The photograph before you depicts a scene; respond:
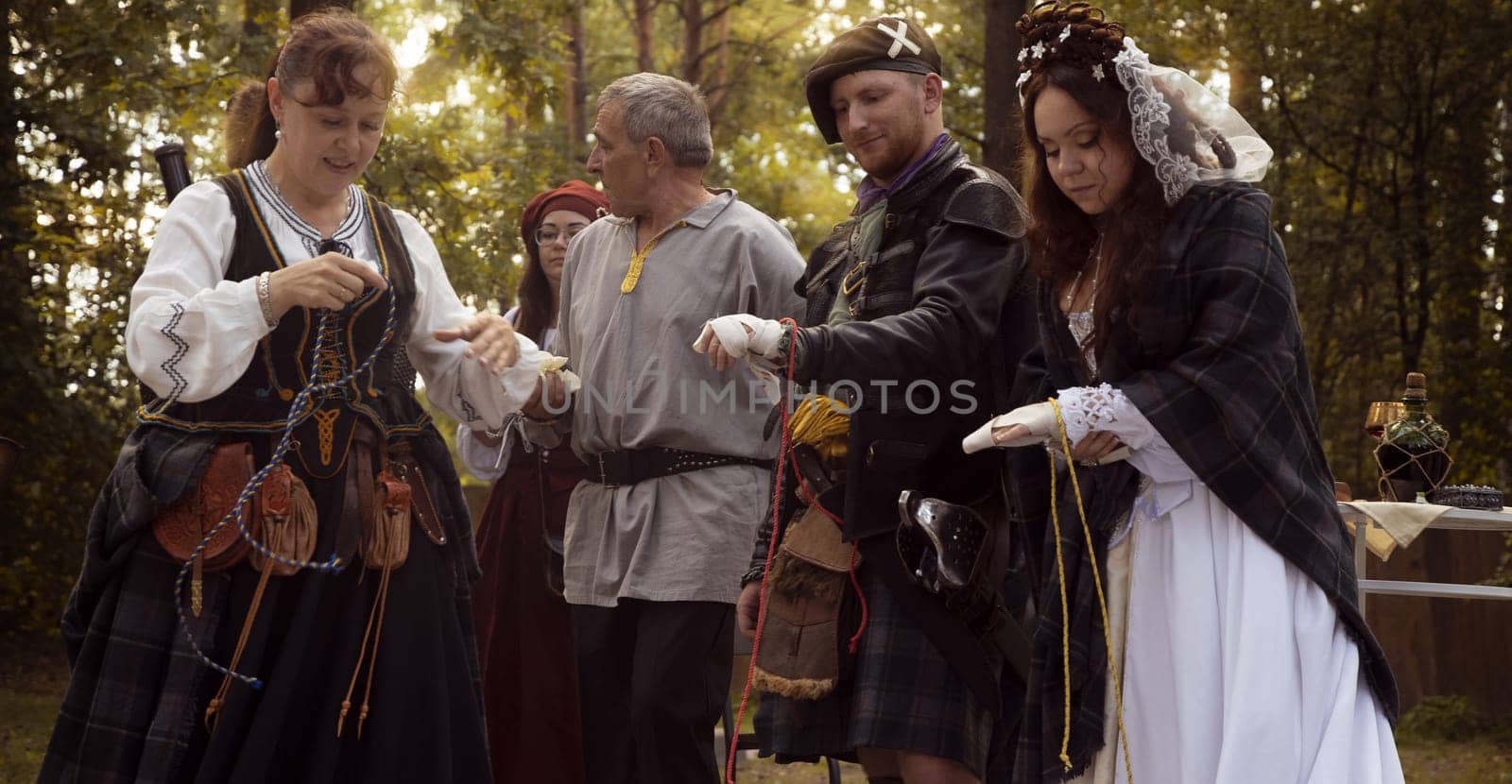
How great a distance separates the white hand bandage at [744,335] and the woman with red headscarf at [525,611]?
5.92 ft

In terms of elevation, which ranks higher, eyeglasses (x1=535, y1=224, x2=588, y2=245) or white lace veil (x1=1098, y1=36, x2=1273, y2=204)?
eyeglasses (x1=535, y1=224, x2=588, y2=245)

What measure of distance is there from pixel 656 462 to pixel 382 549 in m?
0.90

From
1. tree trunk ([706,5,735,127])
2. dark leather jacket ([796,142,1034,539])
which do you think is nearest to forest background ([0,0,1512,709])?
tree trunk ([706,5,735,127])

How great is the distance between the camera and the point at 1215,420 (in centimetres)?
281

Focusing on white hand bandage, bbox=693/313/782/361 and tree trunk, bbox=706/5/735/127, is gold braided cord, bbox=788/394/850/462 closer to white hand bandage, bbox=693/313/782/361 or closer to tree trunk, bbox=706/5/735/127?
white hand bandage, bbox=693/313/782/361

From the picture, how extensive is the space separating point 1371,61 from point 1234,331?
786 cm

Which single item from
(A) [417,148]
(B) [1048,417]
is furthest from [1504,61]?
(B) [1048,417]

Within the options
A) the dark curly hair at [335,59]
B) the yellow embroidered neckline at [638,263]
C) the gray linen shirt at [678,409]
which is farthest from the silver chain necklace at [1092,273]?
the dark curly hair at [335,59]

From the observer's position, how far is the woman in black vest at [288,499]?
3.11 metres

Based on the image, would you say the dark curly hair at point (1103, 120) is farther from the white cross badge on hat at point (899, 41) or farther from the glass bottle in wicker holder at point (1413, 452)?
the glass bottle in wicker holder at point (1413, 452)

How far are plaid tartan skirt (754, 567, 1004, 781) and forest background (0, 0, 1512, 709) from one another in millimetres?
6010

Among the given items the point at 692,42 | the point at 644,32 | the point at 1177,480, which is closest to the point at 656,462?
the point at 1177,480

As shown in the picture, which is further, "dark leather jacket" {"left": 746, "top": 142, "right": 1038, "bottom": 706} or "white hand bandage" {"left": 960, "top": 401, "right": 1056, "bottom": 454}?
"dark leather jacket" {"left": 746, "top": 142, "right": 1038, "bottom": 706}

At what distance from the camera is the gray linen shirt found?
3941 mm
